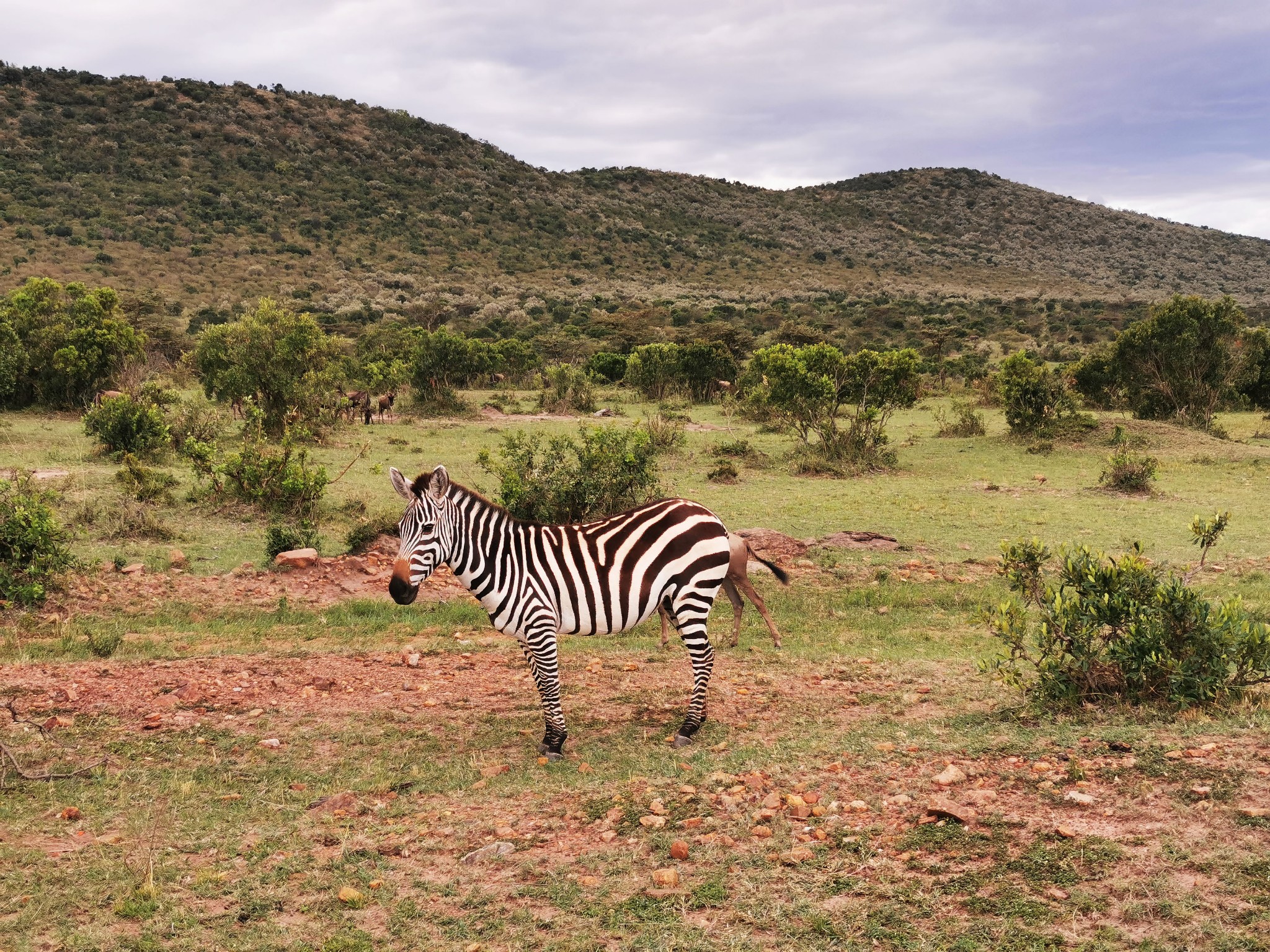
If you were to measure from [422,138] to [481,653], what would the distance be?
339 feet

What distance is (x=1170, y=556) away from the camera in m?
14.0

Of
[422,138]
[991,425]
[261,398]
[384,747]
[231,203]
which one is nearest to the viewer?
[384,747]

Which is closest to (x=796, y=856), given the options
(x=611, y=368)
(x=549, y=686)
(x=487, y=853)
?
(x=487, y=853)

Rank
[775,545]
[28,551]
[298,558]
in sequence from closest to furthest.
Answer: [28,551] → [298,558] → [775,545]

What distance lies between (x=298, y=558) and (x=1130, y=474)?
→ 55.0 feet

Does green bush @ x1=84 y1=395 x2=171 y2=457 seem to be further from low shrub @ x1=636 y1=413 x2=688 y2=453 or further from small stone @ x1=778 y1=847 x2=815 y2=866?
small stone @ x1=778 y1=847 x2=815 y2=866

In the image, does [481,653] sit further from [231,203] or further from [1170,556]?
[231,203]

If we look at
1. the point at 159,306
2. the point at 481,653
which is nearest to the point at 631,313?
the point at 159,306

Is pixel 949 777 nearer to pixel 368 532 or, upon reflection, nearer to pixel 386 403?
pixel 368 532

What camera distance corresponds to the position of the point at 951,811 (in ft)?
17.4

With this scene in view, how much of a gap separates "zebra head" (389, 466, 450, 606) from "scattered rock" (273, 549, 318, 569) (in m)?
6.37

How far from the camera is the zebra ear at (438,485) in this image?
720 cm

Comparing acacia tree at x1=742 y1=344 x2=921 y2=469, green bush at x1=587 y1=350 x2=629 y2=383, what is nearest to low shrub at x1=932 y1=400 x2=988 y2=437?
acacia tree at x1=742 y1=344 x2=921 y2=469

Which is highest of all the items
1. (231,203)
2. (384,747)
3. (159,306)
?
(231,203)
